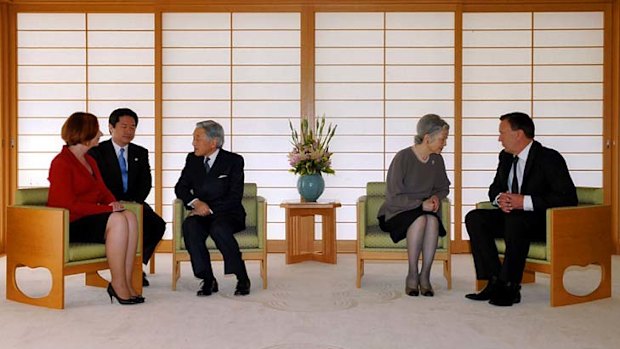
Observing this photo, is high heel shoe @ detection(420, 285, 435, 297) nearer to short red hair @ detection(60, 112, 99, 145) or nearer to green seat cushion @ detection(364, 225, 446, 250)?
green seat cushion @ detection(364, 225, 446, 250)

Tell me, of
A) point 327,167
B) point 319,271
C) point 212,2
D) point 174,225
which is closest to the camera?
point 174,225

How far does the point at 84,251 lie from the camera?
388 cm

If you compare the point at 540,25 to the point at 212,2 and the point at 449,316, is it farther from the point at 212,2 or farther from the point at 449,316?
the point at 449,316

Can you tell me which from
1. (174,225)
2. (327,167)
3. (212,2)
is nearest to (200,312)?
(174,225)

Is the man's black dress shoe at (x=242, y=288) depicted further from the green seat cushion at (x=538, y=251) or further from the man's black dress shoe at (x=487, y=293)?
the green seat cushion at (x=538, y=251)

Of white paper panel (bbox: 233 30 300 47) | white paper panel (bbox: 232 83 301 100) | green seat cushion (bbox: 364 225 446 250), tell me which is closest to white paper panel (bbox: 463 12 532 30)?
white paper panel (bbox: 233 30 300 47)

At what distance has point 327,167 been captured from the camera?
5562 mm

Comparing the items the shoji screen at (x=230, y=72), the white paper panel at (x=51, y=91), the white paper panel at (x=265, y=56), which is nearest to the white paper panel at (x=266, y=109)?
the shoji screen at (x=230, y=72)

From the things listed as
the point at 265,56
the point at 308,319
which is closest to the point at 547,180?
the point at 308,319

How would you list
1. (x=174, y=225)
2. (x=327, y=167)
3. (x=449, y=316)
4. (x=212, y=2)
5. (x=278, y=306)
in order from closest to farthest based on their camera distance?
(x=449, y=316)
(x=278, y=306)
(x=174, y=225)
(x=327, y=167)
(x=212, y=2)

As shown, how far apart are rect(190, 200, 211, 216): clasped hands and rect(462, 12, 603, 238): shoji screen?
107 inches

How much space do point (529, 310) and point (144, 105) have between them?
3.76 meters

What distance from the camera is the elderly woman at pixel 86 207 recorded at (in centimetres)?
388

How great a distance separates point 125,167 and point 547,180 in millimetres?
2678
